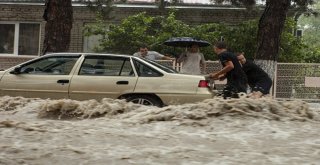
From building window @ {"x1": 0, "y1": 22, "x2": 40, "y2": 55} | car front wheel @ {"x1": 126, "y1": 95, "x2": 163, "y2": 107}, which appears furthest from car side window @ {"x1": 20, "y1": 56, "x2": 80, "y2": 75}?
building window @ {"x1": 0, "y1": 22, "x2": 40, "y2": 55}

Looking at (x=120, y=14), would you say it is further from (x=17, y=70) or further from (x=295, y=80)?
(x=17, y=70)

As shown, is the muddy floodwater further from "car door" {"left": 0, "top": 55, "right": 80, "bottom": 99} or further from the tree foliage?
the tree foliage

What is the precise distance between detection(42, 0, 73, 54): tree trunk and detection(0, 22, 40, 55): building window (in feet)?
33.4

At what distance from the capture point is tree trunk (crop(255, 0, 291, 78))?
520 inches

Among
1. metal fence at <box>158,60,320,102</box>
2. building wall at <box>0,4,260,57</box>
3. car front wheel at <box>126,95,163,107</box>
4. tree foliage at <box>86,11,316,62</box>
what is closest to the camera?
car front wheel at <box>126,95,163,107</box>

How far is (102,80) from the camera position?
9570 millimetres

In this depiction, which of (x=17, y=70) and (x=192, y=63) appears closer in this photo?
(x=17, y=70)

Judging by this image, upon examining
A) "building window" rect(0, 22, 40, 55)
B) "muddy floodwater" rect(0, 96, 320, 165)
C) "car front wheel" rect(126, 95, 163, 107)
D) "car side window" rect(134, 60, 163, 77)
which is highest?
"building window" rect(0, 22, 40, 55)

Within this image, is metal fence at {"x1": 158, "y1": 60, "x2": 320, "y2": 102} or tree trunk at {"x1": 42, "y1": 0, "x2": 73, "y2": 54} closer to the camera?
tree trunk at {"x1": 42, "y1": 0, "x2": 73, "y2": 54}

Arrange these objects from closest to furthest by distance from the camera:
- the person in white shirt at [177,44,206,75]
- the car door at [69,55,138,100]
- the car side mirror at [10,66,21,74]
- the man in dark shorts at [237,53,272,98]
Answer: the man in dark shorts at [237,53,272,98] → the car door at [69,55,138,100] → the car side mirror at [10,66,21,74] → the person in white shirt at [177,44,206,75]

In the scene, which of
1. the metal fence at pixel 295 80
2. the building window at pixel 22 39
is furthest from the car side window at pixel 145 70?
the building window at pixel 22 39

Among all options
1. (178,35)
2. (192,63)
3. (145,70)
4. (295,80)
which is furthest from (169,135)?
(178,35)

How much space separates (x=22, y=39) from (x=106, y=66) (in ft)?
44.4

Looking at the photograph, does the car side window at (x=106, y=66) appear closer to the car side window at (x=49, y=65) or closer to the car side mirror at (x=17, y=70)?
the car side window at (x=49, y=65)
